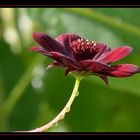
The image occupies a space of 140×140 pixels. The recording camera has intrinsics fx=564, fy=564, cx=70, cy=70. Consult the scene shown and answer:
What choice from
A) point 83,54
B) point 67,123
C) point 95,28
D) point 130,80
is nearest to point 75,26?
point 95,28

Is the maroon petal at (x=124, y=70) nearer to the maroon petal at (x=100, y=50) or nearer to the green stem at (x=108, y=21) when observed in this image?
the maroon petal at (x=100, y=50)

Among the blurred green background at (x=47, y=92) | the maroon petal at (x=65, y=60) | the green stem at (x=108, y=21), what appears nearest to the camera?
the maroon petal at (x=65, y=60)

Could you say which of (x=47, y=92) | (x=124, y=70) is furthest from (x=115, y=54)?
(x=47, y=92)

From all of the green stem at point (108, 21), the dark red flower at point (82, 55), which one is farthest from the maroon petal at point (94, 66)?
the green stem at point (108, 21)

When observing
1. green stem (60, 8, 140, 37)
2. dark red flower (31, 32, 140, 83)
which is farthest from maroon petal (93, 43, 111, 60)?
green stem (60, 8, 140, 37)

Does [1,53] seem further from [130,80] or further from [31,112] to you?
[130,80]

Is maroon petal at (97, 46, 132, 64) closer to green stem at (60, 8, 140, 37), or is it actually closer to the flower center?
the flower center
